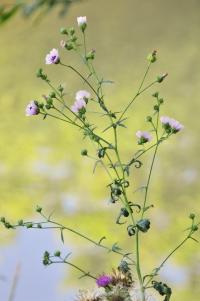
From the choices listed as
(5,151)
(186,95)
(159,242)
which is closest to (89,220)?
(159,242)

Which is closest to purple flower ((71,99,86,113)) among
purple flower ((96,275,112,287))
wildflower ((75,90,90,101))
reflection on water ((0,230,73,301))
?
wildflower ((75,90,90,101))

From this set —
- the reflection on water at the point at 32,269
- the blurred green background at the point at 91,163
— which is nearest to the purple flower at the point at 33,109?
the blurred green background at the point at 91,163

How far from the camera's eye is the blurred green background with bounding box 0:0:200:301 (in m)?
2.70

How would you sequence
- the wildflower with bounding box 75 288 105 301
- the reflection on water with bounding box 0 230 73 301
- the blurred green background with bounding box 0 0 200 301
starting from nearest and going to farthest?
the wildflower with bounding box 75 288 105 301 → the reflection on water with bounding box 0 230 73 301 → the blurred green background with bounding box 0 0 200 301

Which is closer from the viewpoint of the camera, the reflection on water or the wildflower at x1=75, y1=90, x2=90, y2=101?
the wildflower at x1=75, y1=90, x2=90, y2=101

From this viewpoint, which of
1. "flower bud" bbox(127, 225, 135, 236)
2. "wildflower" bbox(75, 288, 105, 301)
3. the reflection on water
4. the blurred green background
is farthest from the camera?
the blurred green background

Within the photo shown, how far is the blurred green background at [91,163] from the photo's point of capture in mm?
2701

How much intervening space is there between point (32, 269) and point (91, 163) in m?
0.94

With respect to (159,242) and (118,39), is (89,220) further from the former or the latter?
(118,39)

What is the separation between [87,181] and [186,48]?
7.08 ft

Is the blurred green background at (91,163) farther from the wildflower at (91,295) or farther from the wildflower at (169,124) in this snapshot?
the wildflower at (91,295)

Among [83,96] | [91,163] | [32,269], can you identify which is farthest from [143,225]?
[91,163]

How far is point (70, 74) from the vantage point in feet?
16.0

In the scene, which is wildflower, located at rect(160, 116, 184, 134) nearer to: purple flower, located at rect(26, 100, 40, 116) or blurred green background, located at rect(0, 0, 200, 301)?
purple flower, located at rect(26, 100, 40, 116)
